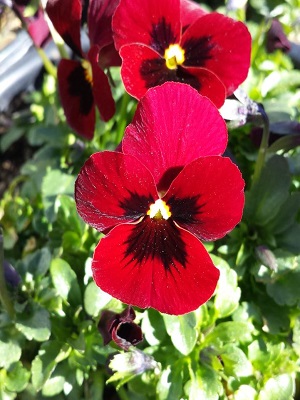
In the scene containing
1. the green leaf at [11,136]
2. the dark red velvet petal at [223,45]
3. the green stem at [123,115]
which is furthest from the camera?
the green leaf at [11,136]

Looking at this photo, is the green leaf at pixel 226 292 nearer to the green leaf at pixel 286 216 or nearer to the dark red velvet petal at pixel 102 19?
the green leaf at pixel 286 216

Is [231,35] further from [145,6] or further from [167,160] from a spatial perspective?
[167,160]

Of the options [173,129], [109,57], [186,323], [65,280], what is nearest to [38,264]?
[65,280]

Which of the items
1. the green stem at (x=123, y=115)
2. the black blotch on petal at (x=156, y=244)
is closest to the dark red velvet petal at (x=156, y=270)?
the black blotch on petal at (x=156, y=244)

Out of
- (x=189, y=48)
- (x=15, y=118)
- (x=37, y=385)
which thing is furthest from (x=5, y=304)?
(x=15, y=118)

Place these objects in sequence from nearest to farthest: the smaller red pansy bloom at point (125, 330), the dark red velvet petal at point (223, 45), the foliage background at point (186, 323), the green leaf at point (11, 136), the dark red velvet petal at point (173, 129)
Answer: the dark red velvet petal at point (173, 129) → the smaller red pansy bloom at point (125, 330) → the dark red velvet petal at point (223, 45) → the foliage background at point (186, 323) → the green leaf at point (11, 136)

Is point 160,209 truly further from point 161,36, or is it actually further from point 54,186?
point 54,186

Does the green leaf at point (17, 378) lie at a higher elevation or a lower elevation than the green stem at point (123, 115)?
lower

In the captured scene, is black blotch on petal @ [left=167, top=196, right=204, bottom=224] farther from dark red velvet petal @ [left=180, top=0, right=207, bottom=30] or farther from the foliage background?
dark red velvet petal @ [left=180, top=0, right=207, bottom=30]

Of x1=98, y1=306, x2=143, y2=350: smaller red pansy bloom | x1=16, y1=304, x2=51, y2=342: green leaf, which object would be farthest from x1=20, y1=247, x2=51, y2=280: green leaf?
x1=98, y1=306, x2=143, y2=350: smaller red pansy bloom
